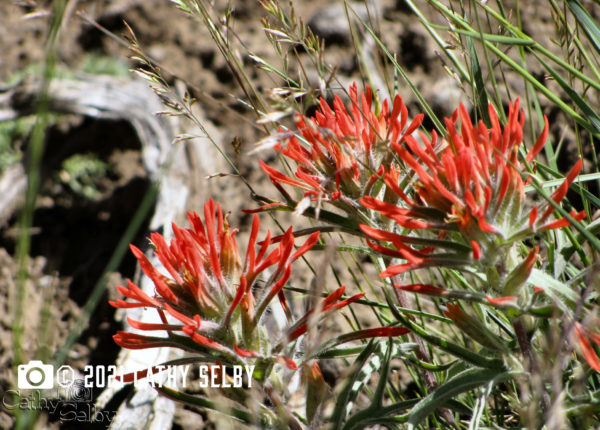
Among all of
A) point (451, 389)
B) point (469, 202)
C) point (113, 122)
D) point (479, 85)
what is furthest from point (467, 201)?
point (113, 122)

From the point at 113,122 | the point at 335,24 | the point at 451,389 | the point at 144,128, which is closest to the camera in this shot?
the point at 451,389

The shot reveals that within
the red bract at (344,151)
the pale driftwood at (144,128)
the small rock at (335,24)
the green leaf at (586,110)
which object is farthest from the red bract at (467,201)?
the small rock at (335,24)

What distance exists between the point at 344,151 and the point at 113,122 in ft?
6.27

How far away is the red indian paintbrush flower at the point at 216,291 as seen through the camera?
0.86 meters

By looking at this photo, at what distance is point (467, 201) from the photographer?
29.0 inches

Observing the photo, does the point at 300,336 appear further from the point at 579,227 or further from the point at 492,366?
the point at 579,227

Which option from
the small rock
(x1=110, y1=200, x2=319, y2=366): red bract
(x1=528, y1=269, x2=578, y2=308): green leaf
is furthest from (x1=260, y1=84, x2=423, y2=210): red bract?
the small rock

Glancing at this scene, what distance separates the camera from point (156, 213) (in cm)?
205

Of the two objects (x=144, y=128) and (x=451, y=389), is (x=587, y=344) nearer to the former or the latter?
(x=451, y=389)

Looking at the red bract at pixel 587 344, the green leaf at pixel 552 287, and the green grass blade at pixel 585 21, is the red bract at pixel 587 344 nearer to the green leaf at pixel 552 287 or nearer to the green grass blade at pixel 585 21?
the green leaf at pixel 552 287

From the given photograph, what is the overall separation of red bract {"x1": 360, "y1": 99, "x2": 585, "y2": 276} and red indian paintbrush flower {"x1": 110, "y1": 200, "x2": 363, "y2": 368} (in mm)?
163

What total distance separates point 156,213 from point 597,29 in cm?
154

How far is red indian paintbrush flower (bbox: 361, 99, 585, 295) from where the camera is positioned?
29.7 inches

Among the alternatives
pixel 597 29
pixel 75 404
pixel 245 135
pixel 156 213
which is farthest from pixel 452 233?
pixel 245 135
